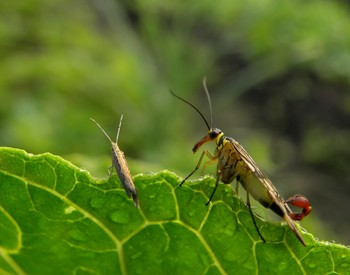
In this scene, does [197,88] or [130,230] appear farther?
[197,88]

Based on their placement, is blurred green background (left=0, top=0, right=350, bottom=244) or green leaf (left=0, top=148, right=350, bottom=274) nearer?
green leaf (left=0, top=148, right=350, bottom=274)

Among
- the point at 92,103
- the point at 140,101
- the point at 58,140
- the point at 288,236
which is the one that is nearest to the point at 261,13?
the point at 140,101

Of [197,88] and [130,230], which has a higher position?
[197,88]

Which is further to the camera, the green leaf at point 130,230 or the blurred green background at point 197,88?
the blurred green background at point 197,88

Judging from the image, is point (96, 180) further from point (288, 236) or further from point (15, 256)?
point (288, 236)

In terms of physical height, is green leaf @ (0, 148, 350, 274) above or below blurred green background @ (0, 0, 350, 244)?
below
